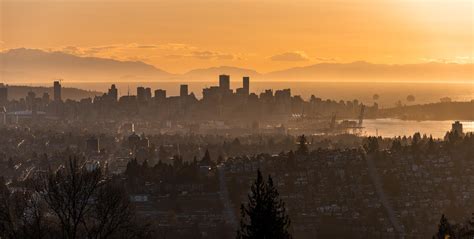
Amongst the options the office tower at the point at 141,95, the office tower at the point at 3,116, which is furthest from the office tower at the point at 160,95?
the office tower at the point at 3,116

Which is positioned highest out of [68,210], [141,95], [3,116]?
[141,95]

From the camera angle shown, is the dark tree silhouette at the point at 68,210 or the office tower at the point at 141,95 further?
the office tower at the point at 141,95

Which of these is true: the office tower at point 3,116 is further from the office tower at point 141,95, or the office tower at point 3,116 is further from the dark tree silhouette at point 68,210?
the dark tree silhouette at point 68,210

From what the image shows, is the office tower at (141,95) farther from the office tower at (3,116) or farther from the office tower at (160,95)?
the office tower at (3,116)

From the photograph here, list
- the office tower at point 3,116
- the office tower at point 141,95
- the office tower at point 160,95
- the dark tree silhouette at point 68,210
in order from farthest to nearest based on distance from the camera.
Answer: the office tower at point 141,95, the office tower at point 160,95, the office tower at point 3,116, the dark tree silhouette at point 68,210

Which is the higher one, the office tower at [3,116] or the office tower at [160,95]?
the office tower at [160,95]

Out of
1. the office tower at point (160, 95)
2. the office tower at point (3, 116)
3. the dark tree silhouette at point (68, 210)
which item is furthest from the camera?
the office tower at point (160, 95)

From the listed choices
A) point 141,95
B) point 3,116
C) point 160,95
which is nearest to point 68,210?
point 3,116

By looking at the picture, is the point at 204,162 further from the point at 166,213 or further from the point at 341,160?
the point at 166,213

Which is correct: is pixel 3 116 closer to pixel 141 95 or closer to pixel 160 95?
pixel 141 95

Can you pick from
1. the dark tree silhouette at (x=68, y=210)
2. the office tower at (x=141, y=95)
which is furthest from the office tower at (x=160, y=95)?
the dark tree silhouette at (x=68, y=210)

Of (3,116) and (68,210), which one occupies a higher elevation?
(68,210)

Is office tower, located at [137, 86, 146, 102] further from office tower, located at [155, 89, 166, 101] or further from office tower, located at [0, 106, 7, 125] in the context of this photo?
office tower, located at [0, 106, 7, 125]
